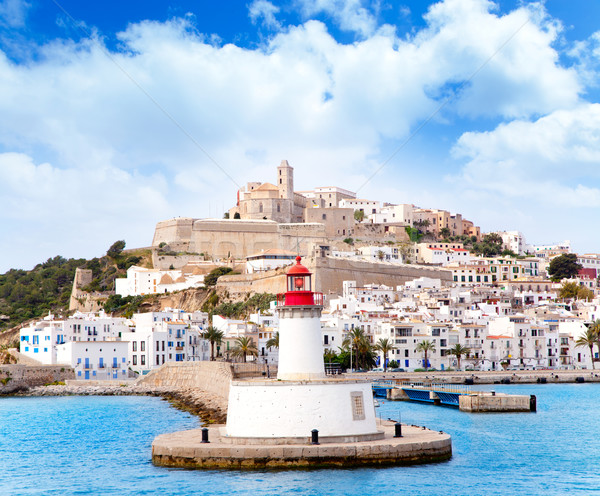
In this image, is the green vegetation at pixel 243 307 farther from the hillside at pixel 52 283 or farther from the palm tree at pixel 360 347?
the hillside at pixel 52 283

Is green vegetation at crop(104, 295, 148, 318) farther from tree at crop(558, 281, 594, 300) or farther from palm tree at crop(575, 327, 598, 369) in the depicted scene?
tree at crop(558, 281, 594, 300)

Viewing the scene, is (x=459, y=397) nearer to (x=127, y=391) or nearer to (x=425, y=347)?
(x=425, y=347)

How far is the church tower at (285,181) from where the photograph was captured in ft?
327

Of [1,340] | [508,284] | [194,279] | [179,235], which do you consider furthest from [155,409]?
[179,235]

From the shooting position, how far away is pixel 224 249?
92.1 meters

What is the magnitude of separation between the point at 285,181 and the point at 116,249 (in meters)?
20.3

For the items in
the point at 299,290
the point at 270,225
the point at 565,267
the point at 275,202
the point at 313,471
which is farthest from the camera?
the point at 275,202

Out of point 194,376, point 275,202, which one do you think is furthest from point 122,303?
point 194,376

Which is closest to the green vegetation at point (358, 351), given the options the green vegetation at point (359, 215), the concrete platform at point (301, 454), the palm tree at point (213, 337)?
the palm tree at point (213, 337)

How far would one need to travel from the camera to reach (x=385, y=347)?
53.2 meters

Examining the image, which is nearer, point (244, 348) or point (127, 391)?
point (127, 391)

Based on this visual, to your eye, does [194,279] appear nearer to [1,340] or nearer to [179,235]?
[179,235]

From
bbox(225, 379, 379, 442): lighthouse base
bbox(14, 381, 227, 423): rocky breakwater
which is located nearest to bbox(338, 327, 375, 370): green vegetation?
bbox(14, 381, 227, 423): rocky breakwater

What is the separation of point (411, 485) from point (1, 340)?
5653 centimetres
